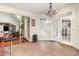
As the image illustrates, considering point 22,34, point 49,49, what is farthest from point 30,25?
point 49,49

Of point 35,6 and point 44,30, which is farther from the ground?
point 35,6

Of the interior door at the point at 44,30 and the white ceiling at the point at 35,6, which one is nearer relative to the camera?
the white ceiling at the point at 35,6

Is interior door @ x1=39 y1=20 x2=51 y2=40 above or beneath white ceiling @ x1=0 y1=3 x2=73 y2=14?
beneath

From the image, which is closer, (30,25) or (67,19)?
(67,19)

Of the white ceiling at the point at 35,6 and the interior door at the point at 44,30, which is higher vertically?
the white ceiling at the point at 35,6

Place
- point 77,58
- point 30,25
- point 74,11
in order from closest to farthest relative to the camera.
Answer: point 77,58
point 74,11
point 30,25

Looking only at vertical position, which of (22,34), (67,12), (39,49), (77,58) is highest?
(67,12)

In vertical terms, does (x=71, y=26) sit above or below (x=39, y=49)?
above

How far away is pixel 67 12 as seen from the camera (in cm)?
244

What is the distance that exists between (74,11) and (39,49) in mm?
1181

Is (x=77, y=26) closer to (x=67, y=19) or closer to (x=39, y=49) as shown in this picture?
(x=67, y=19)

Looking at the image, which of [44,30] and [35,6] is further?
[44,30]

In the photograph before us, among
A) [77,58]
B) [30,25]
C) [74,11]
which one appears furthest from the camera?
[30,25]

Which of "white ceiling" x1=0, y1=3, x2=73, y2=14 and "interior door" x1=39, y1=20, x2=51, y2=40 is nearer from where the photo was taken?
"white ceiling" x1=0, y1=3, x2=73, y2=14
